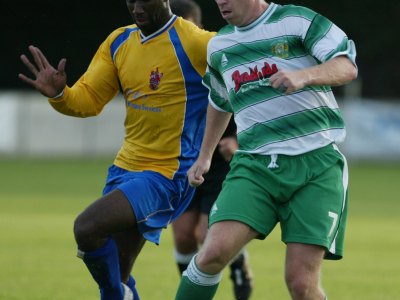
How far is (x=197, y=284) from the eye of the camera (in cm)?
591

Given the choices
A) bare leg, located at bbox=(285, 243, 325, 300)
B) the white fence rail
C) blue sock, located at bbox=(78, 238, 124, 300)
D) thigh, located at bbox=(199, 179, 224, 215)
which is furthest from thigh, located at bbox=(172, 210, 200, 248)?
the white fence rail

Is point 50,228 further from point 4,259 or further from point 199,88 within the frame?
point 199,88

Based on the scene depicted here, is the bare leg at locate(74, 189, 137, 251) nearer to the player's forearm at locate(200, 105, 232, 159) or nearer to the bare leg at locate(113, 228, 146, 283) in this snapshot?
the bare leg at locate(113, 228, 146, 283)

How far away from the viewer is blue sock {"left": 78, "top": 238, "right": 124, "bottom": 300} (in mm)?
6656

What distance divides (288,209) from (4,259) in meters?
5.33

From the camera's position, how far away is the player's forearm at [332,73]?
17.9 ft

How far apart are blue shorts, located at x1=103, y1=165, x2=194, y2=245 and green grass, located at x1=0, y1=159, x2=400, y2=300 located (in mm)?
1616

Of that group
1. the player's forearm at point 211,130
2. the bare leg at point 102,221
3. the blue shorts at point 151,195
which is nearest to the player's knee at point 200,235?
the blue shorts at point 151,195

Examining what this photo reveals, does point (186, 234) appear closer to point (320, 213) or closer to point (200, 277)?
point (200, 277)

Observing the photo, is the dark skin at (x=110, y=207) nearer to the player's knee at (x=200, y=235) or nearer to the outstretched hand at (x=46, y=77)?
the outstretched hand at (x=46, y=77)

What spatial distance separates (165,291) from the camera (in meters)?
8.80

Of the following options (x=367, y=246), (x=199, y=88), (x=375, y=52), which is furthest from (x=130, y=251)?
(x=375, y=52)

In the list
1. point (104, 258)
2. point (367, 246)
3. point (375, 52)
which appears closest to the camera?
point (104, 258)

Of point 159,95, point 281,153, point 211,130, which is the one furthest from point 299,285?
point 159,95
